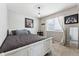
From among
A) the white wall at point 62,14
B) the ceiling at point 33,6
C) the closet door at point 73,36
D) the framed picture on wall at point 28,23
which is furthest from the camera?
the framed picture on wall at point 28,23

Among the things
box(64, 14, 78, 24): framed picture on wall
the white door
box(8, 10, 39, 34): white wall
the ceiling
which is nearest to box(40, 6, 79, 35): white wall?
box(64, 14, 78, 24): framed picture on wall

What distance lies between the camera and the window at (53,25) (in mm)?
3969

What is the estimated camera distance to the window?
397 centimetres

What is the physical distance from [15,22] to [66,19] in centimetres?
260

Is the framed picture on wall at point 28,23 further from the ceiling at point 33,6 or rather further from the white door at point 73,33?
the white door at point 73,33

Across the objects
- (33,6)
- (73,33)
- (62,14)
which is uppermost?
(33,6)

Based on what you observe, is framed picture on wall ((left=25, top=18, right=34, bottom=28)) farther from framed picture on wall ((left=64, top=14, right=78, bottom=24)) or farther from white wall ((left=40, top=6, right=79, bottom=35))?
framed picture on wall ((left=64, top=14, right=78, bottom=24))

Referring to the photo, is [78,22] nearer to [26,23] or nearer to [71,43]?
[71,43]

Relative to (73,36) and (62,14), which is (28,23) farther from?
(73,36)

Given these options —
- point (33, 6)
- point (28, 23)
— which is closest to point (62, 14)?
point (33, 6)

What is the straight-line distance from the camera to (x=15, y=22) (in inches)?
129

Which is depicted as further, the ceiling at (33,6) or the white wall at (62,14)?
the white wall at (62,14)

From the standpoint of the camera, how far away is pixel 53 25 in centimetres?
416

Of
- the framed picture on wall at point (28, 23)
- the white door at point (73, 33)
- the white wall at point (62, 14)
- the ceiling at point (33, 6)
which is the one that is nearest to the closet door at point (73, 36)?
the white door at point (73, 33)
